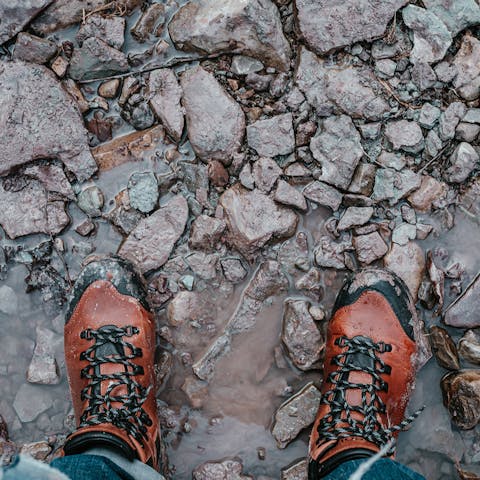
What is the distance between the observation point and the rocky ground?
2.71 metres

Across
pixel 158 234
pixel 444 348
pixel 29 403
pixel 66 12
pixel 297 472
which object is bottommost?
pixel 297 472

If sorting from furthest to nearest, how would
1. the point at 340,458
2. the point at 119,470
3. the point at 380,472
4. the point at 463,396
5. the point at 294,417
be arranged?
the point at 294,417 < the point at 463,396 < the point at 340,458 < the point at 119,470 < the point at 380,472

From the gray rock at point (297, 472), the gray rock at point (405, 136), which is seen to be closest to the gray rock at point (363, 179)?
the gray rock at point (405, 136)

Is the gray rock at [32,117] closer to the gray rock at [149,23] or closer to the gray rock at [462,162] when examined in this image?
the gray rock at [149,23]

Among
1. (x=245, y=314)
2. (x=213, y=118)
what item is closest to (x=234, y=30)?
(x=213, y=118)

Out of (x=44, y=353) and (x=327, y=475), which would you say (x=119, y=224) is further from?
(x=327, y=475)

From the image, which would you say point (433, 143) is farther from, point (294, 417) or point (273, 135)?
point (294, 417)

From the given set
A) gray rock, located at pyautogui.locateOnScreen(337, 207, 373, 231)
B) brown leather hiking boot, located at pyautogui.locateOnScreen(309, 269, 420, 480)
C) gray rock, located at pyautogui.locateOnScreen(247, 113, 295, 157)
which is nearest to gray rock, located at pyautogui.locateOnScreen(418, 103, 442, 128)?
gray rock, located at pyautogui.locateOnScreen(337, 207, 373, 231)

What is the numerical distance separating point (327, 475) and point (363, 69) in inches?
74.5

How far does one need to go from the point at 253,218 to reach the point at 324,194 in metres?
0.37

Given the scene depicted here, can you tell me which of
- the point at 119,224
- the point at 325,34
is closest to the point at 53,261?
the point at 119,224

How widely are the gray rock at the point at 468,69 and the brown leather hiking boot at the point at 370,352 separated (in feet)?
3.14

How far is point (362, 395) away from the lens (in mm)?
2697

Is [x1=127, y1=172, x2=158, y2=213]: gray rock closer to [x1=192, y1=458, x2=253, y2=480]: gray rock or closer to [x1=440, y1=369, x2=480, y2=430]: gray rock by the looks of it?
[x1=192, y1=458, x2=253, y2=480]: gray rock
